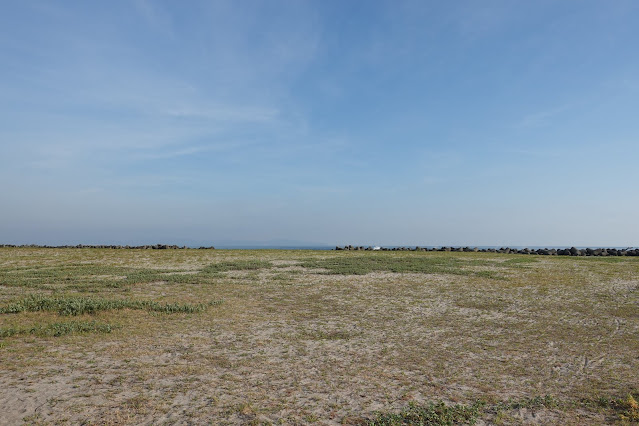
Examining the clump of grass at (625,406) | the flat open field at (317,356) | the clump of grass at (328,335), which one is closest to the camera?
the clump of grass at (625,406)

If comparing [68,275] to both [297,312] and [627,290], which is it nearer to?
[297,312]

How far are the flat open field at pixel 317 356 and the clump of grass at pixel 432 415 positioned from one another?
0.12ft

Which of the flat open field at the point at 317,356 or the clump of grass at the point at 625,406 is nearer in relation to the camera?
the clump of grass at the point at 625,406

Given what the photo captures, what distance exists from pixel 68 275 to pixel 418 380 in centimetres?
2712

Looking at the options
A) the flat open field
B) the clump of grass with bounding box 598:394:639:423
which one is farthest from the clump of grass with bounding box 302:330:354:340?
the clump of grass with bounding box 598:394:639:423

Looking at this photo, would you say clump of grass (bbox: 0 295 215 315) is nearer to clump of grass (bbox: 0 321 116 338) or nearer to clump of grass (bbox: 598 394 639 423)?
clump of grass (bbox: 0 321 116 338)

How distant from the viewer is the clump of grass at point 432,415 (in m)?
7.37

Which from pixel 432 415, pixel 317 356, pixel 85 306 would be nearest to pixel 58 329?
pixel 85 306

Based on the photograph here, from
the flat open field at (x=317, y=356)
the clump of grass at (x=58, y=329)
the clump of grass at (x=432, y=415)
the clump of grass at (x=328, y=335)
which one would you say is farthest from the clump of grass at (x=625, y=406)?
the clump of grass at (x=58, y=329)

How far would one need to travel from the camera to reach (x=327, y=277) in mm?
28609

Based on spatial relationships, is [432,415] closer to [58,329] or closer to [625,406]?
[625,406]

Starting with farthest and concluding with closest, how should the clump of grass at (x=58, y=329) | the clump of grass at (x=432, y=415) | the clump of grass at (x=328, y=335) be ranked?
1. the clump of grass at (x=328, y=335)
2. the clump of grass at (x=58, y=329)
3. the clump of grass at (x=432, y=415)

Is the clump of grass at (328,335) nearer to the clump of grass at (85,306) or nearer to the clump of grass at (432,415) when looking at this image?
the clump of grass at (432,415)

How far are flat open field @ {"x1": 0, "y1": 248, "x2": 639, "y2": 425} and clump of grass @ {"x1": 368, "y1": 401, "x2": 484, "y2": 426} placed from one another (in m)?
0.04
